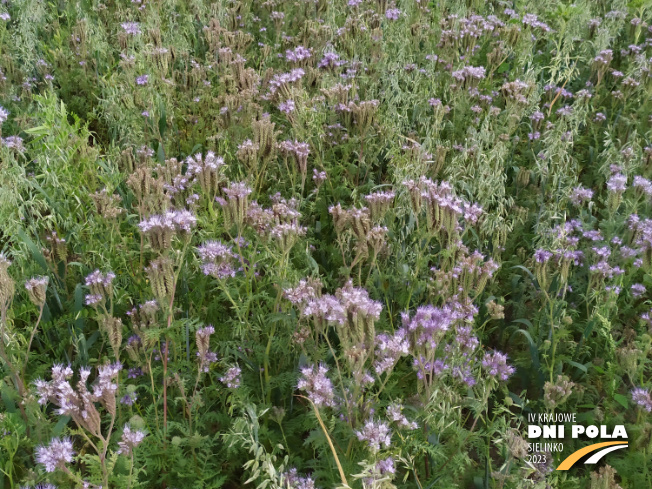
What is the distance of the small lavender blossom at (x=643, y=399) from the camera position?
7.98ft

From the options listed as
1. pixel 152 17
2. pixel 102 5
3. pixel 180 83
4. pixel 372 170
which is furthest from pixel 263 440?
pixel 102 5

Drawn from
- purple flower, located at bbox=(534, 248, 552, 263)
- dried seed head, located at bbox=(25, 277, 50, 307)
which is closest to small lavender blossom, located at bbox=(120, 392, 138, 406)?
dried seed head, located at bbox=(25, 277, 50, 307)

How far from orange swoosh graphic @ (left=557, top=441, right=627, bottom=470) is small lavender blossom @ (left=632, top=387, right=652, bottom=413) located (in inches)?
10.0

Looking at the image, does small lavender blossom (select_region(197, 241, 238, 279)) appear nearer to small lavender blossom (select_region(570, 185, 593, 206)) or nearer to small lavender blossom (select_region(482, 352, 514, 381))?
small lavender blossom (select_region(482, 352, 514, 381))

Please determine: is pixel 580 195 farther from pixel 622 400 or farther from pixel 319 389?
pixel 319 389

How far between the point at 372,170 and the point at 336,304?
2.25 meters

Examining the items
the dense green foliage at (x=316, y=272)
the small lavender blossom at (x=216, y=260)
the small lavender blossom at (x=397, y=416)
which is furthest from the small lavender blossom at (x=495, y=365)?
the small lavender blossom at (x=216, y=260)

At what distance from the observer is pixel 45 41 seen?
5.45 metres

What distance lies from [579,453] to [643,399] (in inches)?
15.2

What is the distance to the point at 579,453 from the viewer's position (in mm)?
2557

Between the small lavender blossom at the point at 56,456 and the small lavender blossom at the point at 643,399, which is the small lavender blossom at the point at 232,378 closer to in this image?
the small lavender blossom at the point at 56,456

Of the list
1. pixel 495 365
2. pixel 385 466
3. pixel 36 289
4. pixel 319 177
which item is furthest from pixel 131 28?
pixel 385 466

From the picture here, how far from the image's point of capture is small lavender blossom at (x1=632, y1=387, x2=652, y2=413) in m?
2.43

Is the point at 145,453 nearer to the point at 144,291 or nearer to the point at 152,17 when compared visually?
the point at 144,291
